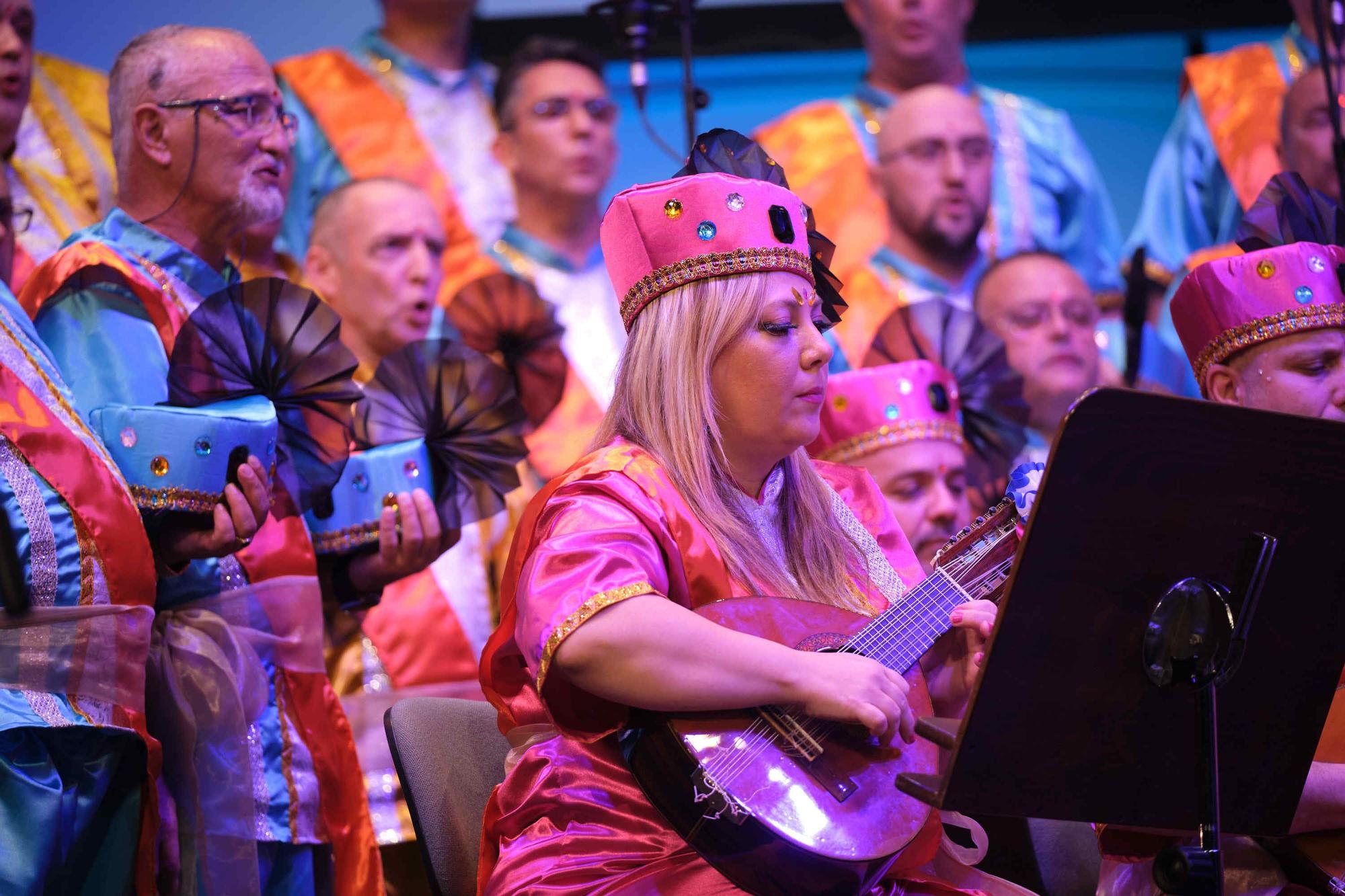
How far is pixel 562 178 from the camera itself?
512cm

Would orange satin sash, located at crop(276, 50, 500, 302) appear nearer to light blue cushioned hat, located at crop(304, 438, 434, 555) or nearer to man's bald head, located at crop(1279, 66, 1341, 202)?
light blue cushioned hat, located at crop(304, 438, 434, 555)

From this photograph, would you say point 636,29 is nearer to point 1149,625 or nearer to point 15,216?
point 15,216

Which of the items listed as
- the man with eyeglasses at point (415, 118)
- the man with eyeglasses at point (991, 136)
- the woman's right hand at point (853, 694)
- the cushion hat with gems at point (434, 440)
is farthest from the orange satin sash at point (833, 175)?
the woman's right hand at point (853, 694)

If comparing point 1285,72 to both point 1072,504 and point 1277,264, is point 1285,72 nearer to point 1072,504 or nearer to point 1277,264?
point 1277,264

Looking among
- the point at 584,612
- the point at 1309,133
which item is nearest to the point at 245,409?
the point at 584,612

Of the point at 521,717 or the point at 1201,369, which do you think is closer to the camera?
the point at 521,717

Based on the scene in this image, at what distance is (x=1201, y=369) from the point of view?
2.86 metres

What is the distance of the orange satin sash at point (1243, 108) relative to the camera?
17.9 ft

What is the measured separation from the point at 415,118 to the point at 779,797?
12.6ft

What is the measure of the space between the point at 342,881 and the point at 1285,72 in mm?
4818

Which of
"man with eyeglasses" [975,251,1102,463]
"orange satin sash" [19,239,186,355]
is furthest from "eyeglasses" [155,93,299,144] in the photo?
"man with eyeglasses" [975,251,1102,463]

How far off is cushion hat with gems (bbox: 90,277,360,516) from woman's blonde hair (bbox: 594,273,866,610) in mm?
695

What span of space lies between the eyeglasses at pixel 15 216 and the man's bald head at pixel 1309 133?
14.1ft

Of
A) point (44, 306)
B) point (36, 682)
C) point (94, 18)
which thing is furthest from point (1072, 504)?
point (94, 18)
